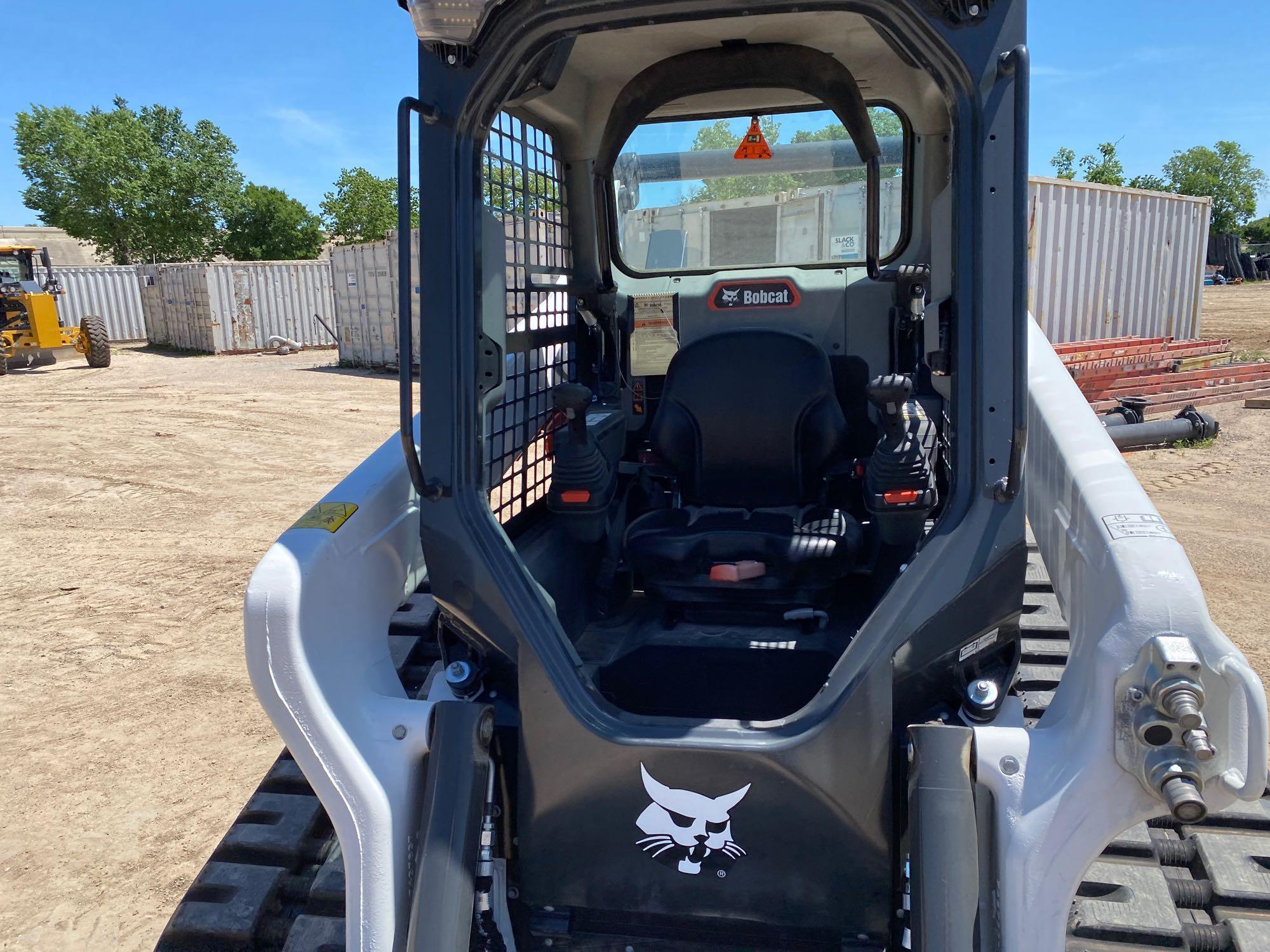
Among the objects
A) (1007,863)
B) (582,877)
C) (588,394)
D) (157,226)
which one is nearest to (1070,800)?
(1007,863)

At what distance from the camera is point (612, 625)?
3244 millimetres

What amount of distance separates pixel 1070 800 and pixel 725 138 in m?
2.77

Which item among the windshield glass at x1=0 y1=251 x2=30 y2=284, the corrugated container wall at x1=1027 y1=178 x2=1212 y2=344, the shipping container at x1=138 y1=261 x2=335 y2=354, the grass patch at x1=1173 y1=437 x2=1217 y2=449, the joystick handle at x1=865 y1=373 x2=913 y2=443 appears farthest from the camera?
the shipping container at x1=138 y1=261 x2=335 y2=354

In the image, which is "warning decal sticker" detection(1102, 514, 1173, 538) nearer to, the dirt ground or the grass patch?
the dirt ground

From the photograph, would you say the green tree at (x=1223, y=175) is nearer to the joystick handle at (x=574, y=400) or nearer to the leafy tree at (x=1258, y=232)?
the leafy tree at (x=1258, y=232)

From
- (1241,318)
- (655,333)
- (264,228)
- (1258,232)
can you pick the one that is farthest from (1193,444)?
(1258,232)

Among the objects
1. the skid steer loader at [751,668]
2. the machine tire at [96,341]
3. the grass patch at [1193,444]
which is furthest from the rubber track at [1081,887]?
the machine tire at [96,341]

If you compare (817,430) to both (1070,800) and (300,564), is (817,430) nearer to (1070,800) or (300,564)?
(1070,800)

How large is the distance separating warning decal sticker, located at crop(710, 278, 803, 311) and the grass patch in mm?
7927

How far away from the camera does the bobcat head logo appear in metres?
1.96

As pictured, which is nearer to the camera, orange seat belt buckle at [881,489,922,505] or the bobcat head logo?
the bobcat head logo

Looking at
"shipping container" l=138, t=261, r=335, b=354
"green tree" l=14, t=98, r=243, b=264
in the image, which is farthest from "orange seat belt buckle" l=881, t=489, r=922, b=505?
"green tree" l=14, t=98, r=243, b=264

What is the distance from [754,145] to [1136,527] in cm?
228

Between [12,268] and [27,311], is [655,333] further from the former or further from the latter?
[12,268]
